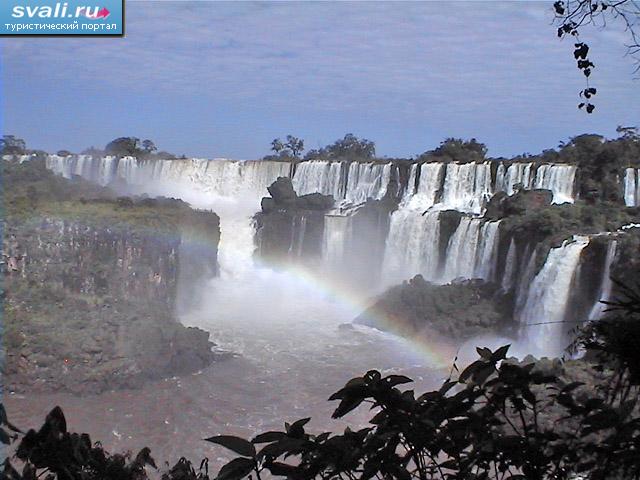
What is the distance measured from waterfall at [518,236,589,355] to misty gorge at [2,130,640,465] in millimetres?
26

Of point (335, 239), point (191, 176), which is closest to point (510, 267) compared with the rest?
point (335, 239)

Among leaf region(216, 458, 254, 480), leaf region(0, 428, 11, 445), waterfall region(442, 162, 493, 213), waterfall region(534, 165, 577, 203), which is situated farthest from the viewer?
waterfall region(442, 162, 493, 213)

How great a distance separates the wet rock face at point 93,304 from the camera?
1047cm

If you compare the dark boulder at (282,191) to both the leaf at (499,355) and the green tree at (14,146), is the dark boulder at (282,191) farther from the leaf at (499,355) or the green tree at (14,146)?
the leaf at (499,355)

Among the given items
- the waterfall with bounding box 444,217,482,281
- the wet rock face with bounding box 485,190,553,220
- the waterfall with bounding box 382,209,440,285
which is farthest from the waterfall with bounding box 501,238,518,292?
the waterfall with bounding box 382,209,440,285

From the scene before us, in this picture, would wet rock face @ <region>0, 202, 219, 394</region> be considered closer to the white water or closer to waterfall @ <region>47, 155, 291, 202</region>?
the white water

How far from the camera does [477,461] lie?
3.41 ft

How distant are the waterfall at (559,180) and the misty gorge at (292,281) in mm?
30

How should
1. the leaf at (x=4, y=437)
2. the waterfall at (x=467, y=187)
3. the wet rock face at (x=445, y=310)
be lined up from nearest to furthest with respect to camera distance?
the leaf at (x=4, y=437), the wet rock face at (x=445, y=310), the waterfall at (x=467, y=187)

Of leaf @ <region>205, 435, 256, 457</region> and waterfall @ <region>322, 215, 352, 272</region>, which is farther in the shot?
waterfall @ <region>322, 215, 352, 272</region>

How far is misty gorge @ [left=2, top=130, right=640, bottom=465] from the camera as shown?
993 centimetres

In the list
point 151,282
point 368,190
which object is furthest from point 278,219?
point 151,282

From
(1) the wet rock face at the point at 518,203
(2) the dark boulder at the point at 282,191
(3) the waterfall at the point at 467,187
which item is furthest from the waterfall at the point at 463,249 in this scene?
(2) the dark boulder at the point at 282,191

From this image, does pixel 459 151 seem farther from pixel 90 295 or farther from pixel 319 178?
pixel 90 295
